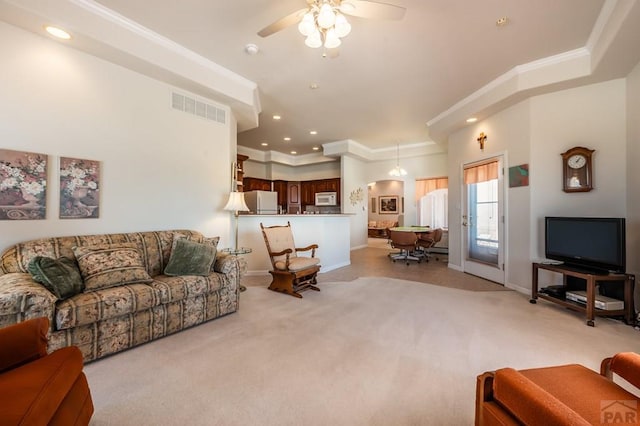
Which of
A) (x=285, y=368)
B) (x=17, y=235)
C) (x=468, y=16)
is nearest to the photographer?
(x=285, y=368)

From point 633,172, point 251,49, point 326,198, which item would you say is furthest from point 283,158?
point 633,172

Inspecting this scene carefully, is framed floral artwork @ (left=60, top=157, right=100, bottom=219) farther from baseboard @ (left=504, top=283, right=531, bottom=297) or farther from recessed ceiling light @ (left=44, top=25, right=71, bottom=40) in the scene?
baseboard @ (left=504, top=283, right=531, bottom=297)

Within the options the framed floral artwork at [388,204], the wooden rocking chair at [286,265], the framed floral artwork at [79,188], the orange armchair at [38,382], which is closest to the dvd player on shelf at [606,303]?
the wooden rocking chair at [286,265]

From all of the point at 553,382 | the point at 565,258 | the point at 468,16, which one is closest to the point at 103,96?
the point at 468,16

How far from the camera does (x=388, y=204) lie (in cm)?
1176

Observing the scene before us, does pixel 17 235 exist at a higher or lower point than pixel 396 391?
higher

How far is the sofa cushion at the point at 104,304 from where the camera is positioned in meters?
1.94

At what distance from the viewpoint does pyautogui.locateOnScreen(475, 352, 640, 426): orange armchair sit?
0.81 meters

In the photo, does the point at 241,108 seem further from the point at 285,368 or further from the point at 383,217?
the point at 383,217

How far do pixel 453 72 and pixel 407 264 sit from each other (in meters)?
3.87

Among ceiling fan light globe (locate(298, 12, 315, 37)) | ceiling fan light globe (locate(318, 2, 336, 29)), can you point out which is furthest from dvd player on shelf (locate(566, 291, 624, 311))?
ceiling fan light globe (locate(298, 12, 315, 37))

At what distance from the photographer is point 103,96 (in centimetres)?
293

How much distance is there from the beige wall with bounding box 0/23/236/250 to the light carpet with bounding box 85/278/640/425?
1.53 metres

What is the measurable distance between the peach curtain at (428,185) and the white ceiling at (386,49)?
333cm
